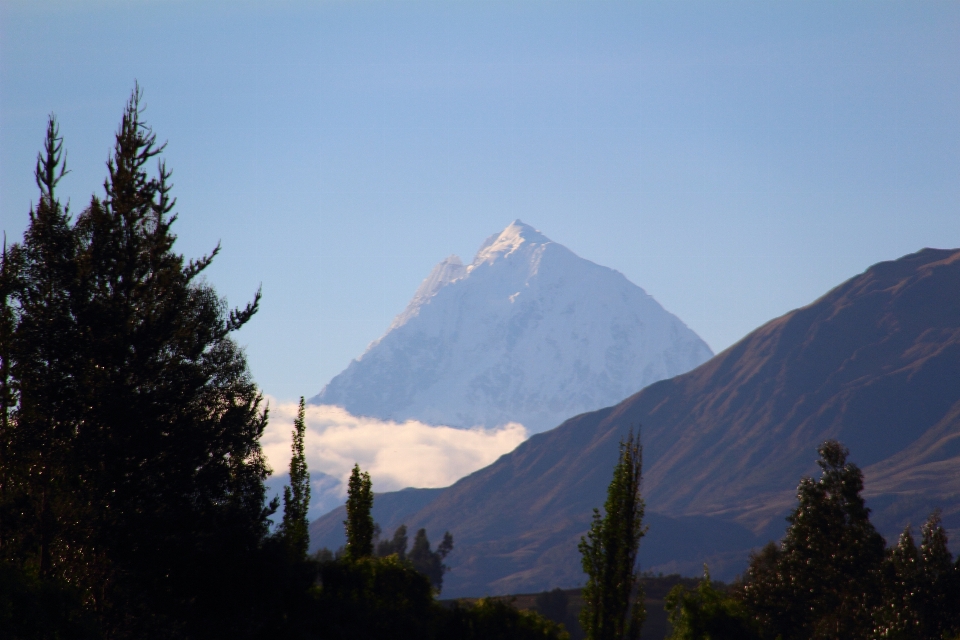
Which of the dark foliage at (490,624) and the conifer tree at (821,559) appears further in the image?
the conifer tree at (821,559)

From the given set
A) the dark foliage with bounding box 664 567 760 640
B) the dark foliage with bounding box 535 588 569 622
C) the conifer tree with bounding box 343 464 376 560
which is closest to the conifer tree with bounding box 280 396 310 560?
the conifer tree with bounding box 343 464 376 560

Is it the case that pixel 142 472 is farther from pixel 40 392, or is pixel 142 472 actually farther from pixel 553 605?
pixel 553 605

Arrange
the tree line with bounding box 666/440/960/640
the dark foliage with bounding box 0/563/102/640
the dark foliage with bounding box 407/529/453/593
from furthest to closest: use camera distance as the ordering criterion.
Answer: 1. the dark foliage with bounding box 407/529/453/593
2. the tree line with bounding box 666/440/960/640
3. the dark foliage with bounding box 0/563/102/640

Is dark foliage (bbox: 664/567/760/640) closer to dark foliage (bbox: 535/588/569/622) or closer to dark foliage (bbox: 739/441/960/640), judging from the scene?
dark foliage (bbox: 739/441/960/640)

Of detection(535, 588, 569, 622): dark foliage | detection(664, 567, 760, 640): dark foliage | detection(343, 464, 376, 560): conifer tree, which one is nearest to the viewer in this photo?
detection(343, 464, 376, 560): conifer tree

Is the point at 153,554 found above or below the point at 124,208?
below

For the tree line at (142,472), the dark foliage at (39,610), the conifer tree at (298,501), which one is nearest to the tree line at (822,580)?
the tree line at (142,472)

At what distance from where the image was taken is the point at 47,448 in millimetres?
32188

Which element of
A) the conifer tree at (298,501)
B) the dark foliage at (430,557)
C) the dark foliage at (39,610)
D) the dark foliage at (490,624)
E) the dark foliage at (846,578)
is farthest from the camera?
the dark foliage at (430,557)

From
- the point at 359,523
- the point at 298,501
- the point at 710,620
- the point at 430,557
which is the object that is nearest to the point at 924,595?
the point at 710,620

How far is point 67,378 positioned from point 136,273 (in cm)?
452

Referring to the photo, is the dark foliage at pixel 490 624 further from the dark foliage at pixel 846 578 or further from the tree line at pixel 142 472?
the dark foliage at pixel 846 578

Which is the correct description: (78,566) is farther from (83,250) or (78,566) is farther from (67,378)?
(83,250)

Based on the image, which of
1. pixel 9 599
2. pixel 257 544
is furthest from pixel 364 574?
pixel 9 599
